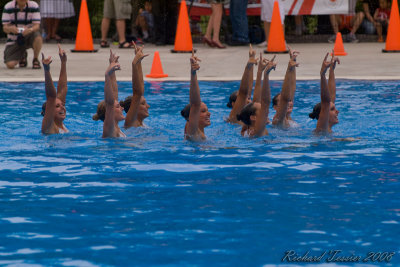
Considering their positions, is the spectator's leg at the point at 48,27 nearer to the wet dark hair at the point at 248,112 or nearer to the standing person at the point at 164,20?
the standing person at the point at 164,20

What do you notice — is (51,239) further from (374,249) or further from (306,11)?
(306,11)

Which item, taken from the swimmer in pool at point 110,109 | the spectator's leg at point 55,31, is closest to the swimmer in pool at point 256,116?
the swimmer in pool at point 110,109

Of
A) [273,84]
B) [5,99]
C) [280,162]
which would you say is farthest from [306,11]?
[280,162]

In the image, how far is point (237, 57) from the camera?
639 inches

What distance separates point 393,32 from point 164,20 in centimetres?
552

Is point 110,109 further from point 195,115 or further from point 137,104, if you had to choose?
point 137,104

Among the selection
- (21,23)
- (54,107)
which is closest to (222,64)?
(21,23)

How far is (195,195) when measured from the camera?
6297mm

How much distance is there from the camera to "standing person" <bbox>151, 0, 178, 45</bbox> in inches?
736

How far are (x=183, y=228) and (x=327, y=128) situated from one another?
359 cm

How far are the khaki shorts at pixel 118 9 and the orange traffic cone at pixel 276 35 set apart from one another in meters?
3.35

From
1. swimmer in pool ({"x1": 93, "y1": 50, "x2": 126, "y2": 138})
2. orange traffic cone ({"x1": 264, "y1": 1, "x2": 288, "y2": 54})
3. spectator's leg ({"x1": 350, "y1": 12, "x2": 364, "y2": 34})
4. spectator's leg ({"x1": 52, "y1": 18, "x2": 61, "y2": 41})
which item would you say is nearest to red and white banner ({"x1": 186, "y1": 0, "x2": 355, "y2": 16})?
spectator's leg ({"x1": 350, "y1": 12, "x2": 364, "y2": 34})

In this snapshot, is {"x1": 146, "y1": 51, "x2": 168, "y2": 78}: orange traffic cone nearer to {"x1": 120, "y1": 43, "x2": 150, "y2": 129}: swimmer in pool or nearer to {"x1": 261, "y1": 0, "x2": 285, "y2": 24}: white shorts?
{"x1": 261, "y1": 0, "x2": 285, "y2": 24}: white shorts

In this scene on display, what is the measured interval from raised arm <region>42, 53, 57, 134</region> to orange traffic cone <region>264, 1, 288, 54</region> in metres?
8.58
